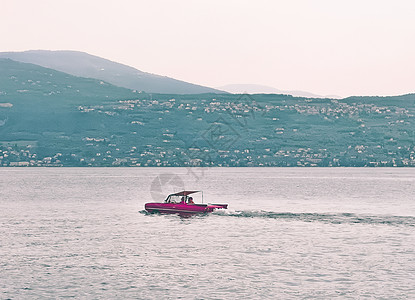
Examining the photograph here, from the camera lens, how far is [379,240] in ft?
221

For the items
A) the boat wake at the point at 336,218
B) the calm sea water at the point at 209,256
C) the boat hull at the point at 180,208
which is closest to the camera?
the calm sea water at the point at 209,256

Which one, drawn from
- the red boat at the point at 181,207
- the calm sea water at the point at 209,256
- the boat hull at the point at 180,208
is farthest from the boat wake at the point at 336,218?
the red boat at the point at 181,207

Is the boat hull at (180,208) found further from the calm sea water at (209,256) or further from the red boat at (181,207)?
the calm sea water at (209,256)

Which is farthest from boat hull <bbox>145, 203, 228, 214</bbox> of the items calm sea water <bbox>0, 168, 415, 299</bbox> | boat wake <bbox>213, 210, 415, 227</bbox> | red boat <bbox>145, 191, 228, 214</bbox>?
boat wake <bbox>213, 210, 415, 227</bbox>

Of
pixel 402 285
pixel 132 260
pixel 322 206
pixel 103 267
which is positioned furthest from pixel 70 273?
pixel 322 206

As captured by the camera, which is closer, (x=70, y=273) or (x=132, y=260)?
(x=70, y=273)

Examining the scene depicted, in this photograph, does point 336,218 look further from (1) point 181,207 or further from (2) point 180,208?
(2) point 180,208

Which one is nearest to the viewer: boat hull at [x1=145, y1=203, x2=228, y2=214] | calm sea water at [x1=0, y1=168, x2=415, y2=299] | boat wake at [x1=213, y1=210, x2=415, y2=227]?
calm sea water at [x1=0, y1=168, x2=415, y2=299]

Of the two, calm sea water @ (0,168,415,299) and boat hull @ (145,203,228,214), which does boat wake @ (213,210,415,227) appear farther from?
boat hull @ (145,203,228,214)

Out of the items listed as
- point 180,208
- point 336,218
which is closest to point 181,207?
point 180,208

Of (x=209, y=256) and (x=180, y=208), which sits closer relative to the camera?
(x=209, y=256)

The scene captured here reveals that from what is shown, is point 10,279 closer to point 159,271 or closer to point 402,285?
point 159,271

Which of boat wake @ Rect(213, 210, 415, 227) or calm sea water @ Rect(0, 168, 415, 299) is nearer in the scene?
calm sea water @ Rect(0, 168, 415, 299)

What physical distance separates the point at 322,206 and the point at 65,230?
191 feet
